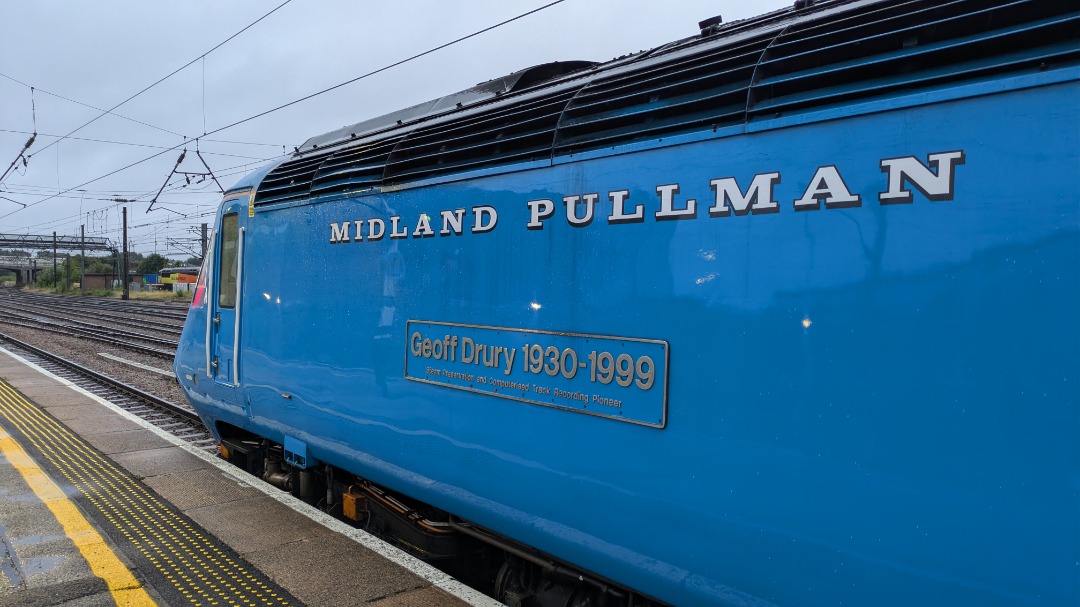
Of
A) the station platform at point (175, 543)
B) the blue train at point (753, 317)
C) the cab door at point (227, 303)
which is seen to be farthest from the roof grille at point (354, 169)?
the station platform at point (175, 543)

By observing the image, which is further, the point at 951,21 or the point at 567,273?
the point at 567,273

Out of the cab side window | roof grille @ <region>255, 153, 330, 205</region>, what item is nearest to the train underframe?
the cab side window

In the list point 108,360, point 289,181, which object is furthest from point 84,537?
point 108,360

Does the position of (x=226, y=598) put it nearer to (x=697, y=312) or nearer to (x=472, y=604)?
(x=472, y=604)

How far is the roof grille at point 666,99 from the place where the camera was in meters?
2.71

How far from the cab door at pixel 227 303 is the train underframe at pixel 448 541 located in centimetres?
78

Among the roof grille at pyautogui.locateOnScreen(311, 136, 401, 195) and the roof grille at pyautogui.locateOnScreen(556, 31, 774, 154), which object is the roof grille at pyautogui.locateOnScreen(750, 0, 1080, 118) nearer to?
the roof grille at pyautogui.locateOnScreen(556, 31, 774, 154)

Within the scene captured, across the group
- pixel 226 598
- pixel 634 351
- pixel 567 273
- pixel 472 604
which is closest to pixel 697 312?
pixel 634 351

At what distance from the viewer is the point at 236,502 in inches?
230

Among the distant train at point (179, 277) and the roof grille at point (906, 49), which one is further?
the distant train at point (179, 277)

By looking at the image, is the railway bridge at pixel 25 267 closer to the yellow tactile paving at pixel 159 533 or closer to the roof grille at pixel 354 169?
the yellow tactile paving at pixel 159 533

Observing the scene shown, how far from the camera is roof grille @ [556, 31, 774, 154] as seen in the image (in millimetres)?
2707

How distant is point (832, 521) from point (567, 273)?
A: 142 centimetres

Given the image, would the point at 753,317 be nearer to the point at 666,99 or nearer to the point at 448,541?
the point at 666,99
